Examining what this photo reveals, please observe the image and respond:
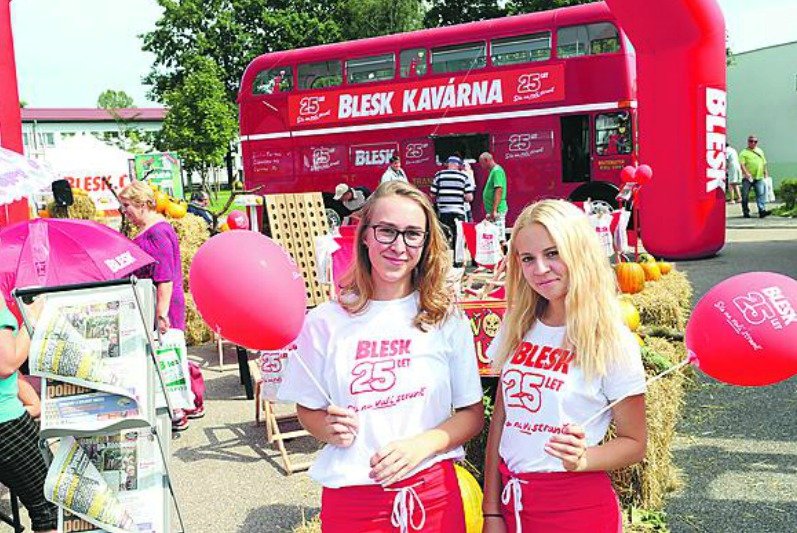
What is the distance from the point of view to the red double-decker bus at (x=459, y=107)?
13.2 m

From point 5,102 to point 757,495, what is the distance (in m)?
7.91

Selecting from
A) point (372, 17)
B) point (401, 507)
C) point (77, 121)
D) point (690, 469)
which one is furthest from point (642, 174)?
point (77, 121)

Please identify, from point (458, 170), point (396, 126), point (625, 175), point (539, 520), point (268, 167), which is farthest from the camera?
point (268, 167)

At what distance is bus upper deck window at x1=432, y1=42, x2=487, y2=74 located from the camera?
46.0ft

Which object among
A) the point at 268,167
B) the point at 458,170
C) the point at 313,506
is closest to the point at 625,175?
the point at 458,170

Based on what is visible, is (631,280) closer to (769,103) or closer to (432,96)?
(432,96)

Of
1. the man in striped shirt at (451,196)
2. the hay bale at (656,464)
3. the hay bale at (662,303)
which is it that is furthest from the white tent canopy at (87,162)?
the hay bale at (656,464)

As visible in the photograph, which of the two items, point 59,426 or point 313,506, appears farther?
point 313,506

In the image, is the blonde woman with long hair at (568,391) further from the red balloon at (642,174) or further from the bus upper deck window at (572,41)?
the bus upper deck window at (572,41)

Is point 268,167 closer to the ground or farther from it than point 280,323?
farther from it

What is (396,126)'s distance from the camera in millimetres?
15086

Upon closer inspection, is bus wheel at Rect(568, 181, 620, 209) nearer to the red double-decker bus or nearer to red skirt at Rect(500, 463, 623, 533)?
the red double-decker bus

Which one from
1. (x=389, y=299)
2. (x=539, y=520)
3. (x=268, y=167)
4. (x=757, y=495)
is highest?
(x=268, y=167)

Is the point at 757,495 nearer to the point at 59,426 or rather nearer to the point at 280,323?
the point at 280,323
